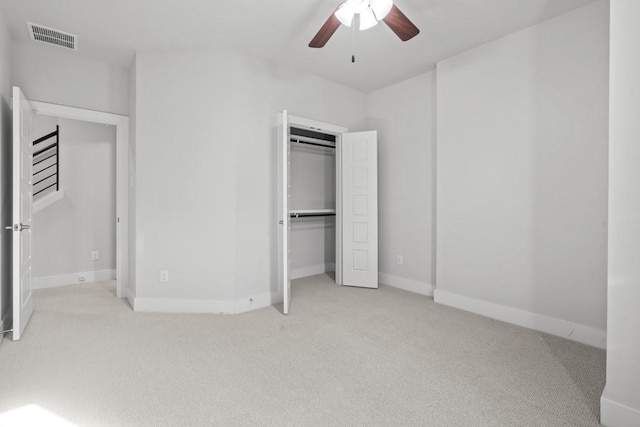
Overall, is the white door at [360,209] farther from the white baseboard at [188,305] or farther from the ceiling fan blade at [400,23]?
the ceiling fan blade at [400,23]

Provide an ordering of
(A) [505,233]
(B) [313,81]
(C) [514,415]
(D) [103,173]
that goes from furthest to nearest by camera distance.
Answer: (D) [103,173] < (B) [313,81] < (A) [505,233] < (C) [514,415]

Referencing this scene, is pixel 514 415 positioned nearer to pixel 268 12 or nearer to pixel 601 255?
pixel 601 255

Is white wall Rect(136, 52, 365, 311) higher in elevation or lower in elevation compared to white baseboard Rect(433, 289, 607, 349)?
higher

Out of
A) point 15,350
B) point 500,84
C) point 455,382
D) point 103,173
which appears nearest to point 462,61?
point 500,84

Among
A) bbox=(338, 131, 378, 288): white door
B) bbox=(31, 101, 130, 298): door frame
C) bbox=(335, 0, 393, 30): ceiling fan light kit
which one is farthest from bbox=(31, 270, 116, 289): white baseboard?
bbox=(335, 0, 393, 30): ceiling fan light kit

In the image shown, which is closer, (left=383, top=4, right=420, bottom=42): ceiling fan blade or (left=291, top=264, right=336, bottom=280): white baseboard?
(left=383, top=4, right=420, bottom=42): ceiling fan blade

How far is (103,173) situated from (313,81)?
3.47 meters

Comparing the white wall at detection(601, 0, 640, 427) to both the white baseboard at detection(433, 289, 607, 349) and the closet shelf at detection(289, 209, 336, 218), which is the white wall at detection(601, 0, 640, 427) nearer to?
the white baseboard at detection(433, 289, 607, 349)

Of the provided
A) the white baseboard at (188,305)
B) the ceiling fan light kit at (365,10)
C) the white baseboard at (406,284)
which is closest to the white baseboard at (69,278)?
the white baseboard at (188,305)

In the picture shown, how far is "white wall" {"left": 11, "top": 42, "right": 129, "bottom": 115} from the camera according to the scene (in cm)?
331

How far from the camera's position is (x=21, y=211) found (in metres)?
2.74

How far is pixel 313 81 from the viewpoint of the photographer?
4137mm

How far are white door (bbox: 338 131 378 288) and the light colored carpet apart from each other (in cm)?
109

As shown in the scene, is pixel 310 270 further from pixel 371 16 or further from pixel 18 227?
pixel 371 16
